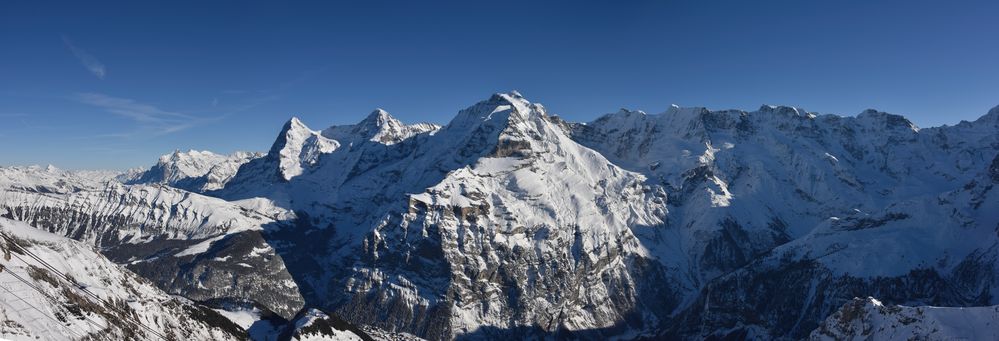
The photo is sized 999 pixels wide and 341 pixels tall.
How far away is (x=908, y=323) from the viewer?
435ft

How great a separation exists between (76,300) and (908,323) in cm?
17972

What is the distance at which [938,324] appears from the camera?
12738cm

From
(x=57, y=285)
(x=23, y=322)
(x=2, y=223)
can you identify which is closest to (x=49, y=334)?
(x=23, y=322)

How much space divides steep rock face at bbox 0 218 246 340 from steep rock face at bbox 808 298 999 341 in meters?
163

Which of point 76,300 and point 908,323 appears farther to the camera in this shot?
point 908,323

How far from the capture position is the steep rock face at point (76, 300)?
10388 cm

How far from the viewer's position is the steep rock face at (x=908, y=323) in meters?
124

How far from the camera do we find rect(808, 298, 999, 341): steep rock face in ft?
408

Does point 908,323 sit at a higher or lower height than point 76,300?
lower

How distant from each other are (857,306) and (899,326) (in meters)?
12.0

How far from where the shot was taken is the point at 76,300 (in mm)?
119438

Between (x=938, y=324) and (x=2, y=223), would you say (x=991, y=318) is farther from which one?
(x=2, y=223)

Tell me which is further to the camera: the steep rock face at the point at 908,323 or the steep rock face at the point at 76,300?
the steep rock face at the point at 908,323

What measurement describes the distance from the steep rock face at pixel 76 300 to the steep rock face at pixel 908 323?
162561mm
